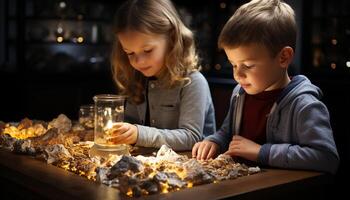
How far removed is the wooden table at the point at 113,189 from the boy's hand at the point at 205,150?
215 mm

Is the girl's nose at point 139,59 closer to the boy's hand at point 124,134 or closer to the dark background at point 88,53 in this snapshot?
the boy's hand at point 124,134

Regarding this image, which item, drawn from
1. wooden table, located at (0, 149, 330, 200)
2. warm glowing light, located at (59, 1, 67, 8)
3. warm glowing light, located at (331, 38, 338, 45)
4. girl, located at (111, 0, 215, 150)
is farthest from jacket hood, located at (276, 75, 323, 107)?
warm glowing light, located at (59, 1, 67, 8)

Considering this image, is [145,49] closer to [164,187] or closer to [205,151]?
[205,151]

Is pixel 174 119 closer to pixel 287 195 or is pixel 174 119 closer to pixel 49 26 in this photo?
pixel 287 195

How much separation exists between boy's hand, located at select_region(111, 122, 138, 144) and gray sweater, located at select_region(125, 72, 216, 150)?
0.11 feet

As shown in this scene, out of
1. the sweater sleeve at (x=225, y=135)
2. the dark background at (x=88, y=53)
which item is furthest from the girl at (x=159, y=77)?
the dark background at (x=88, y=53)

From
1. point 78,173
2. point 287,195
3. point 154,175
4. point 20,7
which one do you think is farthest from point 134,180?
point 20,7

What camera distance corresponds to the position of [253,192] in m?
0.99

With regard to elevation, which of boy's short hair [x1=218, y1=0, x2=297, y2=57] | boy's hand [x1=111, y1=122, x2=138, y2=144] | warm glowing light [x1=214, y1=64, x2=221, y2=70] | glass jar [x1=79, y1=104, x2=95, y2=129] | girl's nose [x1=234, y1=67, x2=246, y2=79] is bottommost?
warm glowing light [x1=214, y1=64, x2=221, y2=70]

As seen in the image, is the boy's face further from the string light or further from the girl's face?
the string light

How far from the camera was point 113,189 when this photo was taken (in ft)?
3.22

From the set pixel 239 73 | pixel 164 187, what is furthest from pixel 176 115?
pixel 164 187

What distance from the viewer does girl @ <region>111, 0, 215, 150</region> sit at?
1.63 meters

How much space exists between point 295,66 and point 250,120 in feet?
8.74
